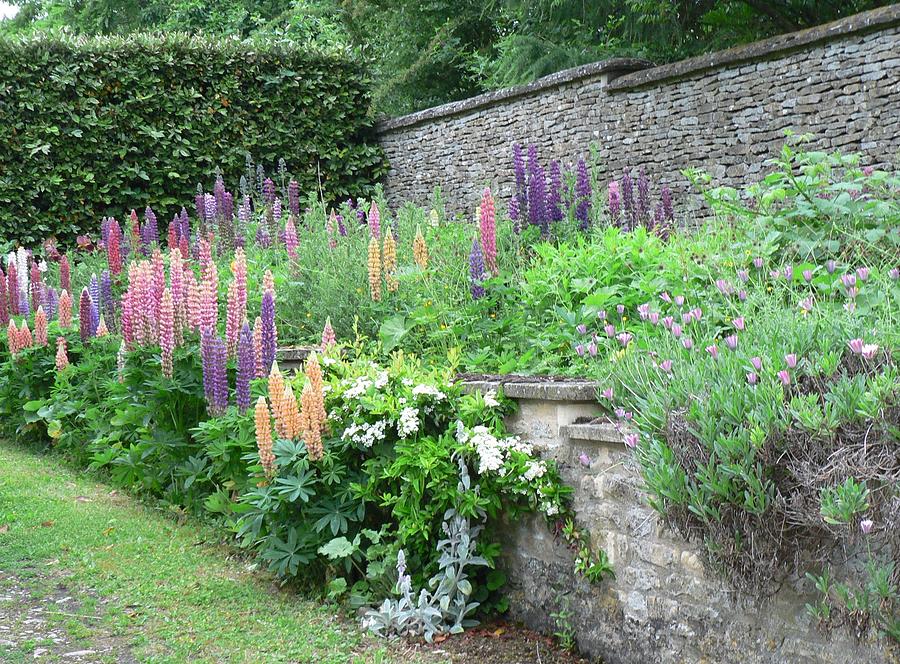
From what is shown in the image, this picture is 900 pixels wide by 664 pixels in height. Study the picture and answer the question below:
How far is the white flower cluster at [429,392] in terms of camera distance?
403cm

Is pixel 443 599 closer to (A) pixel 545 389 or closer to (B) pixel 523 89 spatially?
(A) pixel 545 389

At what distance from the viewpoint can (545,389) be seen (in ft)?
12.3

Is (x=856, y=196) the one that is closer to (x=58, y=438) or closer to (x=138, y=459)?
(x=138, y=459)

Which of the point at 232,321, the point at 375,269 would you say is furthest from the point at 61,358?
the point at 375,269

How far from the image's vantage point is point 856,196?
4.79 m

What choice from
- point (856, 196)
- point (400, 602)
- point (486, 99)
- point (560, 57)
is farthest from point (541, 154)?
point (400, 602)

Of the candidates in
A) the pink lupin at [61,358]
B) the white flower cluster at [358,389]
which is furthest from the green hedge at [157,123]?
the white flower cluster at [358,389]

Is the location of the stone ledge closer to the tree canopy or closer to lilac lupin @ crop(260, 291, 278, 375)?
lilac lupin @ crop(260, 291, 278, 375)

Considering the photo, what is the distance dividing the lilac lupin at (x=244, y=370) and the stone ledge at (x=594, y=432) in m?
1.89

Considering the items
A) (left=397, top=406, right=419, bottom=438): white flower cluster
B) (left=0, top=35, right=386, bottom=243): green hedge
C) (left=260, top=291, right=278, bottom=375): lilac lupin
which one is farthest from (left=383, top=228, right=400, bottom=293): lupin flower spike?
(left=0, top=35, right=386, bottom=243): green hedge

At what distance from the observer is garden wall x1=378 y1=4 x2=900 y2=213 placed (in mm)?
8391

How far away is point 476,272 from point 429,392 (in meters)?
1.29

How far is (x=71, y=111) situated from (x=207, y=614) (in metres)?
10.4

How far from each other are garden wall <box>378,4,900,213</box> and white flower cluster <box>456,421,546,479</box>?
Answer: 3938 mm
